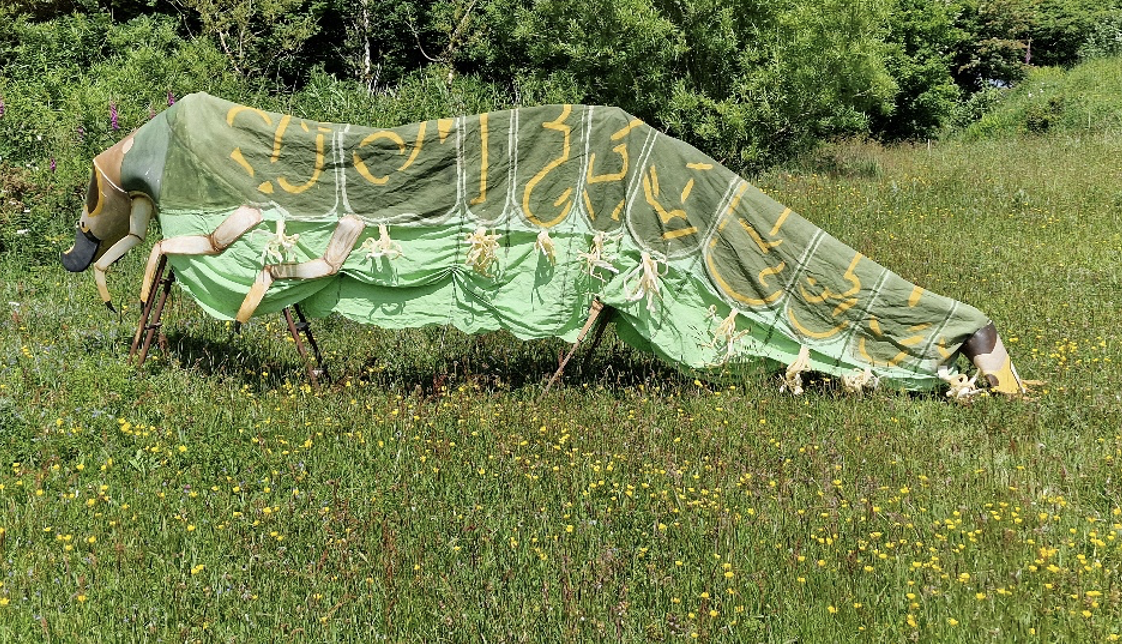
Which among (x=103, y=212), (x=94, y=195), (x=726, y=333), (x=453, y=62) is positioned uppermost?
(x=94, y=195)

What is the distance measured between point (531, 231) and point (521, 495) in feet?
6.80

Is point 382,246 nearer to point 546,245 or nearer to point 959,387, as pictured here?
point 546,245

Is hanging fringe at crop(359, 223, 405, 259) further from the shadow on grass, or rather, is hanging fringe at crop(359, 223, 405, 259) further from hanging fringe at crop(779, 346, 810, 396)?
hanging fringe at crop(779, 346, 810, 396)

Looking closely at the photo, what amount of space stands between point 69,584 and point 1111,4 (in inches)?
1238

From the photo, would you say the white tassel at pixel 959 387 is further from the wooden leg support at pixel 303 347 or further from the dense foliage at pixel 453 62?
the dense foliage at pixel 453 62

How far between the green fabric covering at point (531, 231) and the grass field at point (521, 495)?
19.9 inches

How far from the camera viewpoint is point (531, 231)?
6.86 metres

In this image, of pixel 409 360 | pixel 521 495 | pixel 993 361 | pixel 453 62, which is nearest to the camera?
pixel 521 495

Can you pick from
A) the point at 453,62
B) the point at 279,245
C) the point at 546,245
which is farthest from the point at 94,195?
the point at 453,62

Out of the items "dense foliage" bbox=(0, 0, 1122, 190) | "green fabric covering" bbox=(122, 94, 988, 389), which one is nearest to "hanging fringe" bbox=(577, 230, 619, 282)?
"green fabric covering" bbox=(122, 94, 988, 389)

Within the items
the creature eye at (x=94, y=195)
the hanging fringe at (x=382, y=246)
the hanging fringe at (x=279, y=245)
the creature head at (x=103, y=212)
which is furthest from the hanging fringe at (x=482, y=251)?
the creature eye at (x=94, y=195)

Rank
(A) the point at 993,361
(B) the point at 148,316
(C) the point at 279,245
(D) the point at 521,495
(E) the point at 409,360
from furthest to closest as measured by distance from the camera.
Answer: (E) the point at 409,360
(B) the point at 148,316
(A) the point at 993,361
(C) the point at 279,245
(D) the point at 521,495

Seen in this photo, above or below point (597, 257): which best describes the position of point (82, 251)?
below

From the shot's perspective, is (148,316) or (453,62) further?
(453,62)
